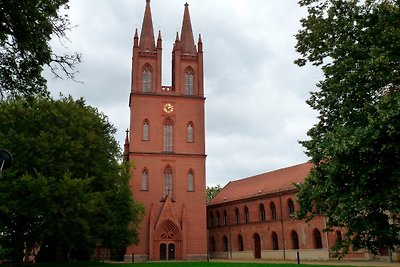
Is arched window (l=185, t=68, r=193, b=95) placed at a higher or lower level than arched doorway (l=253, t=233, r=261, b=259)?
higher

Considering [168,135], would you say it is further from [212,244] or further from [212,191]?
[212,191]

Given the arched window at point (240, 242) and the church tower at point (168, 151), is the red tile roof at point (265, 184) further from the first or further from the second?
the church tower at point (168, 151)

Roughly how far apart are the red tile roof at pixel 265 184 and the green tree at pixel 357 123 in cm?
2887

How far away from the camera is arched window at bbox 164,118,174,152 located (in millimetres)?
50859

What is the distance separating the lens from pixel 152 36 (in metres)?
55.4

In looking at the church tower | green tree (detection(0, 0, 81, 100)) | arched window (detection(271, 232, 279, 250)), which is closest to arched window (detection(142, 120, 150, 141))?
the church tower

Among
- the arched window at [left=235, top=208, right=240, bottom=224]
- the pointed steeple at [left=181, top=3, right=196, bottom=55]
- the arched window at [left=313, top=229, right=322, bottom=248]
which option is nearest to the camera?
the arched window at [left=313, top=229, right=322, bottom=248]

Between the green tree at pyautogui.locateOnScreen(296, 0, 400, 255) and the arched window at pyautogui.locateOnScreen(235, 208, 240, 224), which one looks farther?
the arched window at pyautogui.locateOnScreen(235, 208, 240, 224)

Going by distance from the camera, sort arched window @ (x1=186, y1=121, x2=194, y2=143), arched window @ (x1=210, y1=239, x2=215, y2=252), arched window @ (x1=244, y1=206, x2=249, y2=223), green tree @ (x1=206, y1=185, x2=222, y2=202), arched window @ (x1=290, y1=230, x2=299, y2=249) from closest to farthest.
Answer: arched window @ (x1=290, y1=230, x2=299, y2=249) → arched window @ (x1=186, y1=121, x2=194, y2=143) → arched window @ (x1=244, y1=206, x2=249, y2=223) → arched window @ (x1=210, y1=239, x2=215, y2=252) → green tree @ (x1=206, y1=185, x2=222, y2=202)

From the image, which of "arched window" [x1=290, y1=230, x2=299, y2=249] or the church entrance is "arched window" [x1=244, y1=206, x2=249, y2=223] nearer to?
"arched window" [x1=290, y1=230, x2=299, y2=249]

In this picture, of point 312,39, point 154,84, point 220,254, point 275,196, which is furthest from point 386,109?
point 220,254

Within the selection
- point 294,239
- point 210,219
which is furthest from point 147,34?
point 294,239

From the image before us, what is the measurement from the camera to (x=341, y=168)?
51.3ft

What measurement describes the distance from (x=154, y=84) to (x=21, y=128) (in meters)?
26.6
